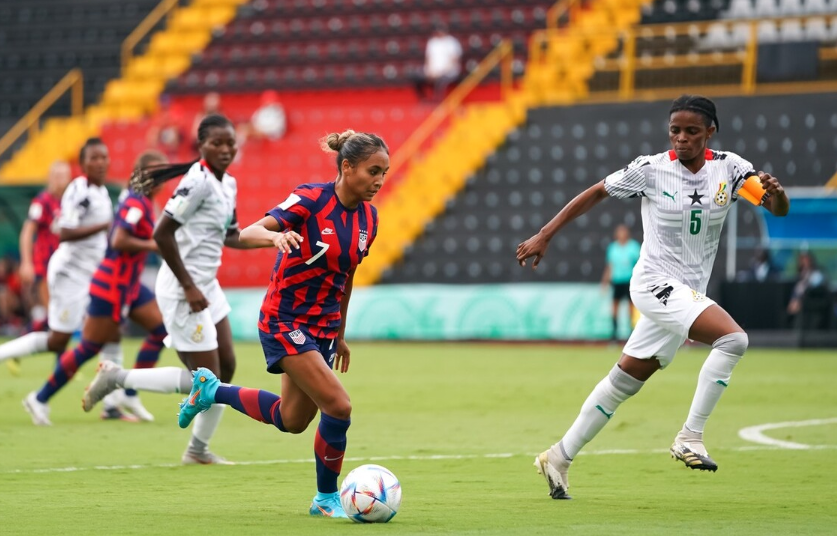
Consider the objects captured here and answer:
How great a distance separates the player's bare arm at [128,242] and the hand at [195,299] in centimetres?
206

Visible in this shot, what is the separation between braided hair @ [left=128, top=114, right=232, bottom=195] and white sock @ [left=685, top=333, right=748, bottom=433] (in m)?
3.77

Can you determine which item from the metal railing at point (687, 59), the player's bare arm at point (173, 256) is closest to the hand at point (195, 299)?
the player's bare arm at point (173, 256)

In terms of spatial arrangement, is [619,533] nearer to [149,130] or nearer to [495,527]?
[495,527]

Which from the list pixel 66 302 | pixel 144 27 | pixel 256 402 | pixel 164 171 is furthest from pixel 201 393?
pixel 144 27

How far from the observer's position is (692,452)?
24.6ft

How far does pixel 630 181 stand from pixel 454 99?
21932 mm

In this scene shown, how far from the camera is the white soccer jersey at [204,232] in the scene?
9.49 m

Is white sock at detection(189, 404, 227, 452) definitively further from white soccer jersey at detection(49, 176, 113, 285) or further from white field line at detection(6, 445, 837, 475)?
white soccer jersey at detection(49, 176, 113, 285)

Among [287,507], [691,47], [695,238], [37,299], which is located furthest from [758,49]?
[287,507]

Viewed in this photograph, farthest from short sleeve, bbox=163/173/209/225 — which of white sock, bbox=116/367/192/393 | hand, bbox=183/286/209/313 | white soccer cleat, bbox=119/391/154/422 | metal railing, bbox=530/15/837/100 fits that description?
metal railing, bbox=530/15/837/100

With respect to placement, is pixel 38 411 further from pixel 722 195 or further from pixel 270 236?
pixel 722 195

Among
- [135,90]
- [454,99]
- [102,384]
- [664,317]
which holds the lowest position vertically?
[102,384]

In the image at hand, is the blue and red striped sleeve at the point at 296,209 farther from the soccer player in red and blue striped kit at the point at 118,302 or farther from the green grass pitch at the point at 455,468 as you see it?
the soccer player in red and blue striped kit at the point at 118,302

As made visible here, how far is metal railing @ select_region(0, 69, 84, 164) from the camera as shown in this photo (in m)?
34.5
